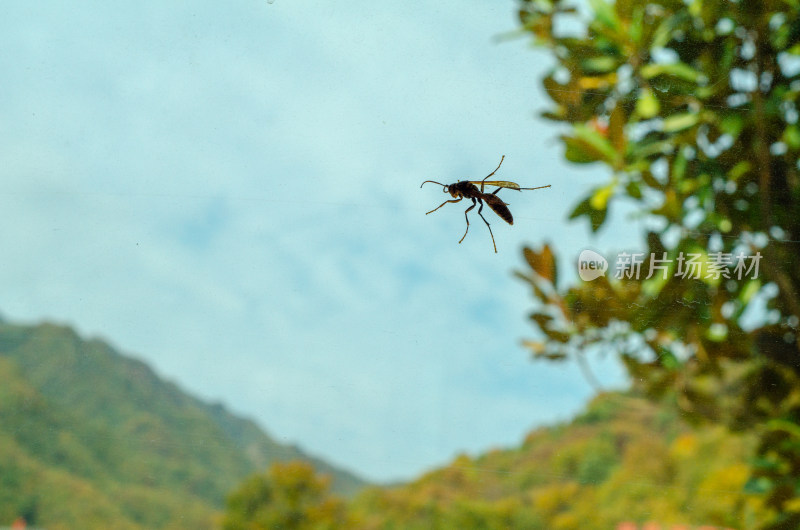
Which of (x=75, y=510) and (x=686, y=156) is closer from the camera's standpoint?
(x=686, y=156)

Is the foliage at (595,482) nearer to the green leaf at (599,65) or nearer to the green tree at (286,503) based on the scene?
the green tree at (286,503)

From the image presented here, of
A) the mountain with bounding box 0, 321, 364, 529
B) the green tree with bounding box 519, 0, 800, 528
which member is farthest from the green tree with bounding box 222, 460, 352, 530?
the green tree with bounding box 519, 0, 800, 528

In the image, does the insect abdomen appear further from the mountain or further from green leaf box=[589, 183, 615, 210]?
the mountain

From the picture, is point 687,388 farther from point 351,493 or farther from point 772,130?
point 351,493

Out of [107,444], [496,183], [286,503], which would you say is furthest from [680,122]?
[107,444]

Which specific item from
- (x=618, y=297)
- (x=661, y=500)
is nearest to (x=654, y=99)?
(x=618, y=297)

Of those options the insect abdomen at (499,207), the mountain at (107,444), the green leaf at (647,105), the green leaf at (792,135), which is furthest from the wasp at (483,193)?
the mountain at (107,444)
